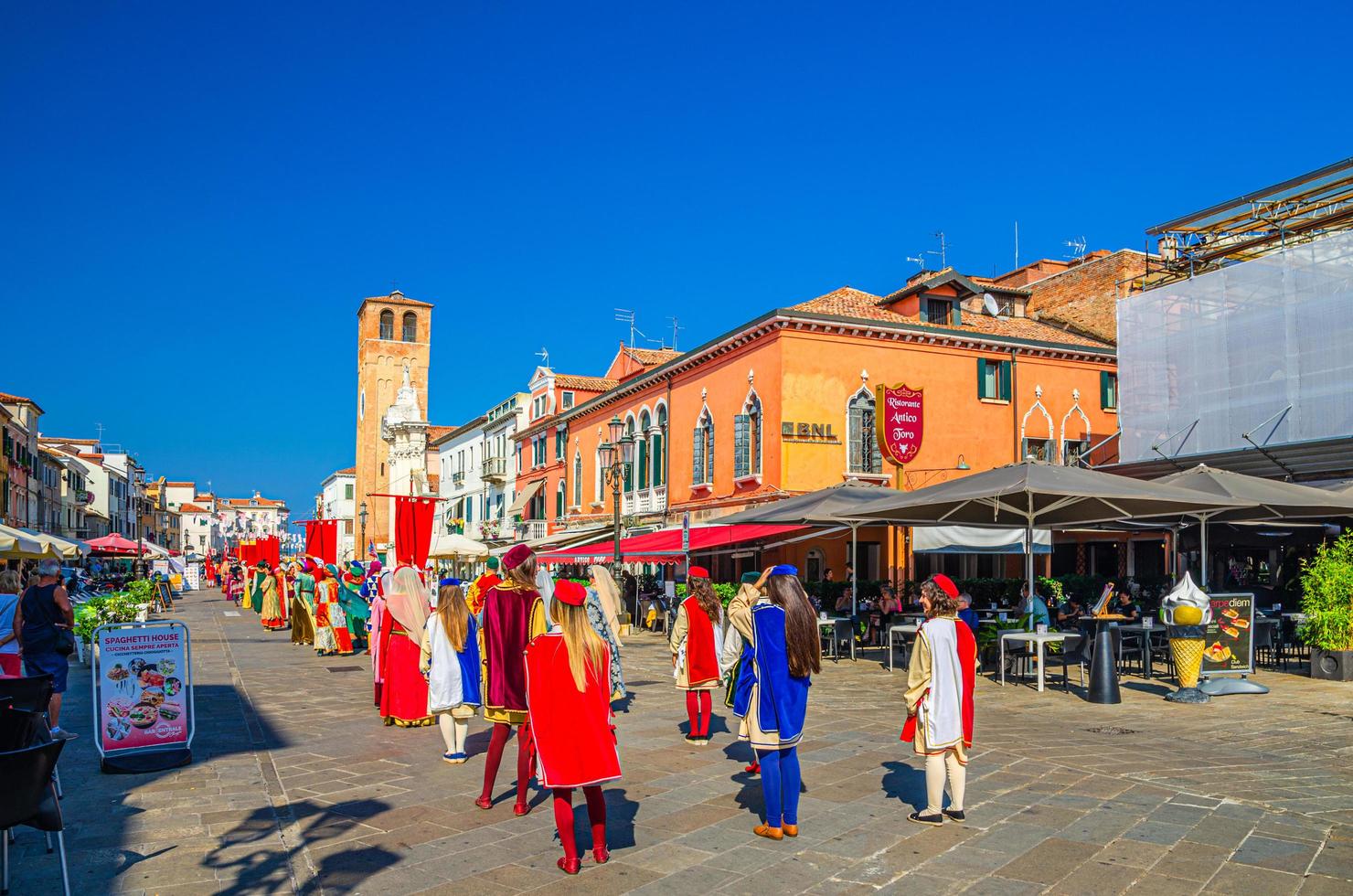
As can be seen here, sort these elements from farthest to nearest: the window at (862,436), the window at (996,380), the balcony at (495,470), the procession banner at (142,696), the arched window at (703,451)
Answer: the balcony at (495,470), the arched window at (703,451), the window at (996,380), the window at (862,436), the procession banner at (142,696)

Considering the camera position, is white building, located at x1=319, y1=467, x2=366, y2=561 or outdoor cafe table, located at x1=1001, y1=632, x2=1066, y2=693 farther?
white building, located at x1=319, y1=467, x2=366, y2=561

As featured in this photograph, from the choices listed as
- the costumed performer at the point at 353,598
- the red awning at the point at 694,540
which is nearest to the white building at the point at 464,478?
the red awning at the point at 694,540

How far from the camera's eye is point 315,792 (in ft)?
22.9

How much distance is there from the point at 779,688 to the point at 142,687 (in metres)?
5.29

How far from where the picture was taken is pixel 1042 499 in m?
14.4

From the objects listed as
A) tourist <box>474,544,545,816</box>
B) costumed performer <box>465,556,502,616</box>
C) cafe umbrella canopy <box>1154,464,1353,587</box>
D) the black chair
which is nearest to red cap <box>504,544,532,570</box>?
tourist <box>474,544,545,816</box>

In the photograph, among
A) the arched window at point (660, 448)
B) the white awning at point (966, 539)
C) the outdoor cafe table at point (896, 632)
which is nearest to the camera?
the outdoor cafe table at point (896, 632)

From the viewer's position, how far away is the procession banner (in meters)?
7.76

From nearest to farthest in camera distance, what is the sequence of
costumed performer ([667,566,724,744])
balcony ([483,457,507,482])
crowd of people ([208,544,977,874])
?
crowd of people ([208,544,977,874]) < costumed performer ([667,566,724,744]) < balcony ([483,457,507,482])

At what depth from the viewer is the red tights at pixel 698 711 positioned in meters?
8.76

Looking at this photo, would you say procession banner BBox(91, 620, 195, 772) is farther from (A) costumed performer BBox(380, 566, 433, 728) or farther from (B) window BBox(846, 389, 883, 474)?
(B) window BBox(846, 389, 883, 474)

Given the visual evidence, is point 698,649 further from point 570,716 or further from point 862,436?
point 862,436

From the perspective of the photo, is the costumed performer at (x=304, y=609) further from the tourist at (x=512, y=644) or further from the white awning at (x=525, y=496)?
the white awning at (x=525, y=496)

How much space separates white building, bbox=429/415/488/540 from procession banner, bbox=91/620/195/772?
40611 mm
